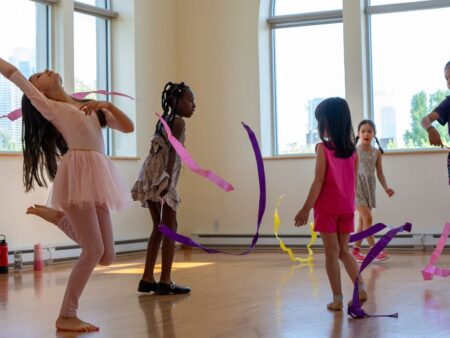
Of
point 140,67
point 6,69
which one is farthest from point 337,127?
point 140,67

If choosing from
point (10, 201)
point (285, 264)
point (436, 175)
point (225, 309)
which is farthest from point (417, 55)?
point (225, 309)

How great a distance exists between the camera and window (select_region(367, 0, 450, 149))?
8.70 meters

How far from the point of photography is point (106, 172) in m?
3.73

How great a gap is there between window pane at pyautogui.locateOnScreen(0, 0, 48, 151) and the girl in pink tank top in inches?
172

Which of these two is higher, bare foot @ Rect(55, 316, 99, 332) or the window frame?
the window frame

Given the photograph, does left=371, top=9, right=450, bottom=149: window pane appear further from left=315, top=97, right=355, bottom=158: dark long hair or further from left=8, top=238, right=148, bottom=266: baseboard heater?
left=315, top=97, right=355, bottom=158: dark long hair

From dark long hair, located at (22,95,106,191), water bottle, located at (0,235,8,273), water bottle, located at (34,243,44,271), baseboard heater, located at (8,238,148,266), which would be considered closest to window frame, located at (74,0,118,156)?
baseboard heater, located at (8,238,148,266)

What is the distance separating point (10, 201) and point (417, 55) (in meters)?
4.86

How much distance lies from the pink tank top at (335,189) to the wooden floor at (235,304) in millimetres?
555

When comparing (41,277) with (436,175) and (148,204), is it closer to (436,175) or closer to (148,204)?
(148,204)

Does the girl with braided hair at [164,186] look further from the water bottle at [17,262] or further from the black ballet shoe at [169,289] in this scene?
the water bottle at [17,262]

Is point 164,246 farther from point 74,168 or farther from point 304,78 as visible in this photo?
point 304,78

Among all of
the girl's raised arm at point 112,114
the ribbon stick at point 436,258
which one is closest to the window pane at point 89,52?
the ribbon stick at point 436,258

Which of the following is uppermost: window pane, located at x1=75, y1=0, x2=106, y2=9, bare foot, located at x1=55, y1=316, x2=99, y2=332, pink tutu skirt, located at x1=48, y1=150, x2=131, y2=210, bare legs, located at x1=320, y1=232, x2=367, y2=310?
window pane, located at x1=75, y1=0, x2=106, y2=9
